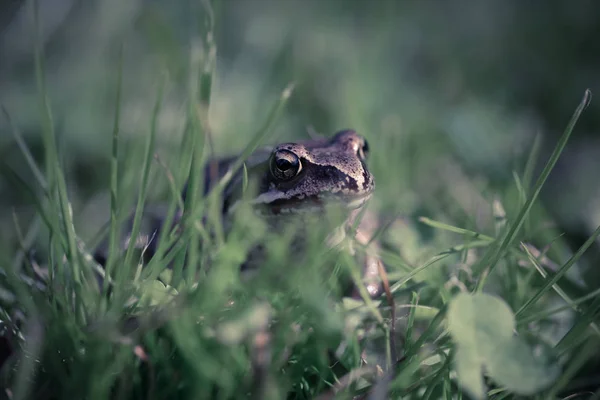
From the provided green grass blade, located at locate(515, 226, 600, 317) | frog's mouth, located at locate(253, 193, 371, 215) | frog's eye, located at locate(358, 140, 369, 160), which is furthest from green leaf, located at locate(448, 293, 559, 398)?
frog's eye, located at locate(358, 140, 369, 160)

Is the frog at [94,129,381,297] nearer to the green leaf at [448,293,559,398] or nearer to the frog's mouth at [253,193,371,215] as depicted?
the frog's mouth at [253,193,371,215]

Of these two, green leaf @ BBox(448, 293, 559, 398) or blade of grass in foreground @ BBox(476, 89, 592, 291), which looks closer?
green leaf @ BBox(448, 293, 559, 398)

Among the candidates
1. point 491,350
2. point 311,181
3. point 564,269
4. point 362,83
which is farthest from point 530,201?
point 362,83

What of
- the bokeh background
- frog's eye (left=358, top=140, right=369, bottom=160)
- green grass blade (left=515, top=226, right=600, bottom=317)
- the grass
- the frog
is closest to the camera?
the grass

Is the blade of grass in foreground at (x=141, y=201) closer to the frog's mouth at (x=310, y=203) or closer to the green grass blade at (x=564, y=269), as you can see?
the frog's mouth at (x=310, y=203)

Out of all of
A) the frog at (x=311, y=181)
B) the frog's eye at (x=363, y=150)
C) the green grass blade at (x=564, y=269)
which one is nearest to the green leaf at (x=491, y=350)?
the green grass blade at (x=564, y=269)

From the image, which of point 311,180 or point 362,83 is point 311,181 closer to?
point 311,180
